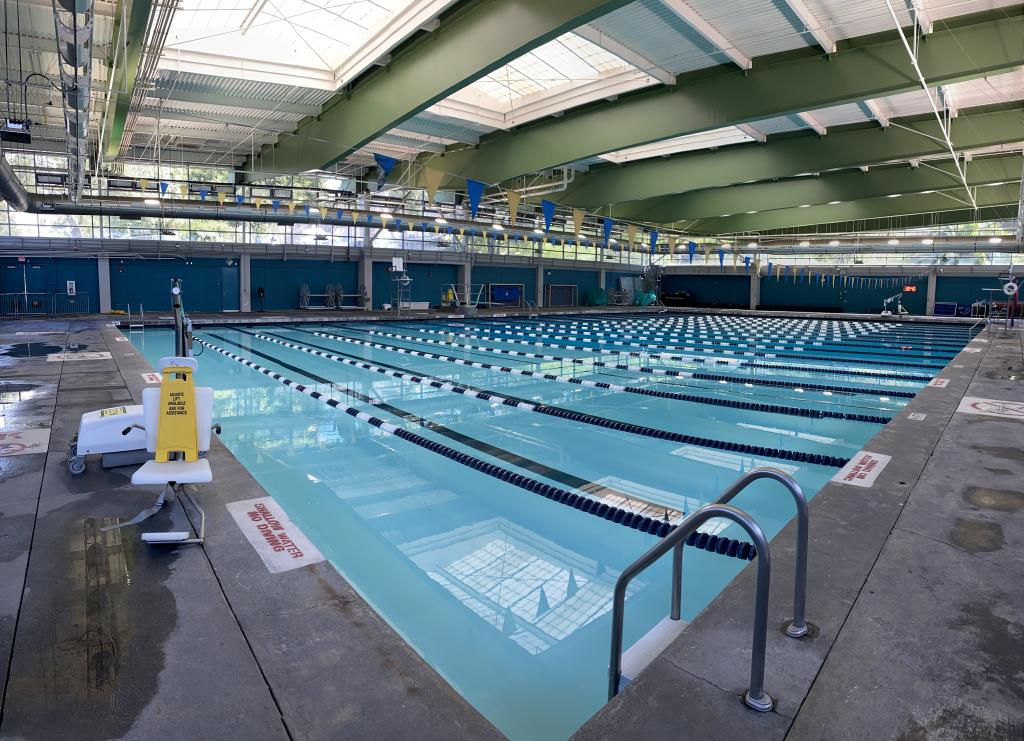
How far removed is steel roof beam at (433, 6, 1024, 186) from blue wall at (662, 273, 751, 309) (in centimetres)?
2586

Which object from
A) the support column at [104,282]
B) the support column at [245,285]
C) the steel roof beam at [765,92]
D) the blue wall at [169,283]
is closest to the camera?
the steel roof beam at [765,92]

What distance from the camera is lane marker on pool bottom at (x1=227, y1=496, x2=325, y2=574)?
284 cm

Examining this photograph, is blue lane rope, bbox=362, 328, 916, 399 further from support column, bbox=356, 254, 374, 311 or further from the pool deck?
support column, bbox=356, 254, 374, 311

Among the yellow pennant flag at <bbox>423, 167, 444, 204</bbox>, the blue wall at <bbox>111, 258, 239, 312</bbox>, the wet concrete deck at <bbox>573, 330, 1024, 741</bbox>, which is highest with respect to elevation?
the yellow pennant flag at <bbox>423, 167, 444, 204</bbox>

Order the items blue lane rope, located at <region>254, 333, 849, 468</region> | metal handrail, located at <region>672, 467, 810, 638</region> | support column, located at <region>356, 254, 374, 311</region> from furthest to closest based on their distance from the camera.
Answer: support column, located at <region>356, 254, 374, 311</region> → blue lane rope, located at <region>254, 333, 849, 468</region> → metal handrail, located at <region>672, 467, 810, 638</region>

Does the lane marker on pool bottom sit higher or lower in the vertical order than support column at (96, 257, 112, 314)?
lower

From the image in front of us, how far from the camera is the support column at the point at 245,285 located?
2245cm

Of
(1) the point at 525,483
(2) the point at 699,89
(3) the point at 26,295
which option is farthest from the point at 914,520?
(3) the point at 26,295

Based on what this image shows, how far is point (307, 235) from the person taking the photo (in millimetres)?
23328

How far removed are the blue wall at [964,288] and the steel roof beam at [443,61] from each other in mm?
28534

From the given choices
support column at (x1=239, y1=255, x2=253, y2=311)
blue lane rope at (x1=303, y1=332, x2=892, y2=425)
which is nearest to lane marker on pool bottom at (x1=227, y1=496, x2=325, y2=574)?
blue lane rope at (x1=303, y1=332, x2=892, y2=425)

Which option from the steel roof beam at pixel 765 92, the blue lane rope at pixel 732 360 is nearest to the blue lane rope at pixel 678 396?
the blue lane rope at pixel 732 360

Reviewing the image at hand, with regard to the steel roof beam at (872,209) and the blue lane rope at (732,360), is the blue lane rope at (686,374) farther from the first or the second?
the steel roof beam at (872,209)

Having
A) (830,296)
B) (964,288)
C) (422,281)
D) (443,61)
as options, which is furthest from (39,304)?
(964,288)
